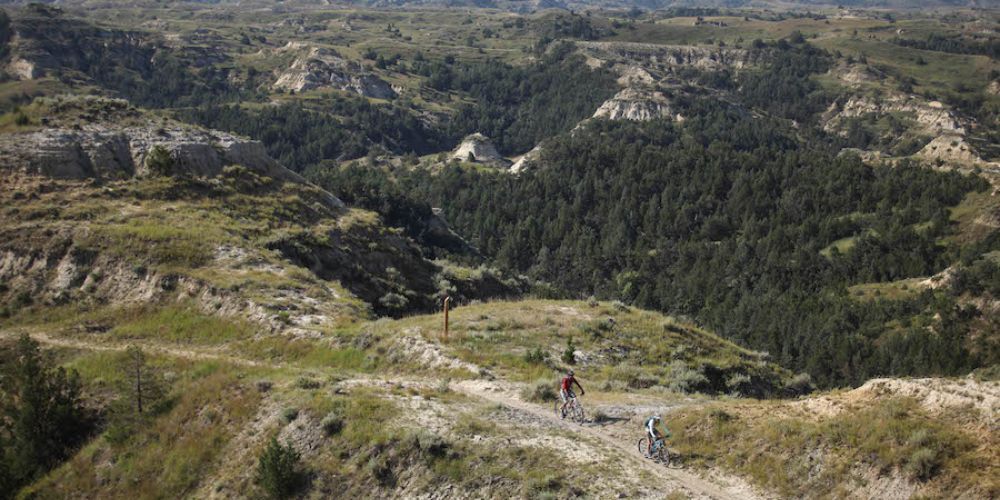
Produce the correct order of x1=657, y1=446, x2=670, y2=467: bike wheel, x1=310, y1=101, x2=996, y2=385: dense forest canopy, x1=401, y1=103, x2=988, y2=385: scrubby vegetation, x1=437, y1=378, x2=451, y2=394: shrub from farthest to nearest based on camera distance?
1. x1=401, y1=103, x2=988, y2=385: scrubby vegetation
2. x1=310, y1=101, x2=996, y2=385: dense forest canopy
3. x1=437, y1=378, x2=451, y2=394: shrub
4. x1=657, y1=446, x2=670, y2=467: bike wheel

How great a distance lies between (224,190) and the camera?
5375cm

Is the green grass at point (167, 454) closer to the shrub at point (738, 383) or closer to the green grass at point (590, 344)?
the green grass at point (590, 344)

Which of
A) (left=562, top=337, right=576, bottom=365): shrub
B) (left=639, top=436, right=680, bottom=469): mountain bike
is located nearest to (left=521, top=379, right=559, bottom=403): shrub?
(left=562, top=337, right=576, bottom=365): shrub

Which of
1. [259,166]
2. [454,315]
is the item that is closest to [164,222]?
[259,166]

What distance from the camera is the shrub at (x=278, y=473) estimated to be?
21.3 metres

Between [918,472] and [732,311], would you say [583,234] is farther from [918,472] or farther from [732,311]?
[918,472]

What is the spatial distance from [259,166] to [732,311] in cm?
9752

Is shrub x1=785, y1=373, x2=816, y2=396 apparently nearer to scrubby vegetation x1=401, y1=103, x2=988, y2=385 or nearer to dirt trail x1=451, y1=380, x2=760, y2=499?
dirt trail x1=451, y1=380, x2=760, y2=499

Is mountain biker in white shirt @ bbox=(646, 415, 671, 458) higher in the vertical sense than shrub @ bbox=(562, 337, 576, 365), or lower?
higher

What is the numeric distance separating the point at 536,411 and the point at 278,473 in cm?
904

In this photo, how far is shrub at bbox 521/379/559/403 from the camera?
26.0 meters

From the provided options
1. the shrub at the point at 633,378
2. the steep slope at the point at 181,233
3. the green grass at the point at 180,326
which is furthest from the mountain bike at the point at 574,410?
the green grass at the point at 180,326

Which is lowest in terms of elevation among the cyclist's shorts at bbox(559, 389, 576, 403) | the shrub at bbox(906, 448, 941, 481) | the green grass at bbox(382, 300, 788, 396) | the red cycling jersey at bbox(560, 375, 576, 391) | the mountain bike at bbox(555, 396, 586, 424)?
the green grass at bbox(382, 300, 788, 396)

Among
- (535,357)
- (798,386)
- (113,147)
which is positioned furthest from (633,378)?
(113,147)
